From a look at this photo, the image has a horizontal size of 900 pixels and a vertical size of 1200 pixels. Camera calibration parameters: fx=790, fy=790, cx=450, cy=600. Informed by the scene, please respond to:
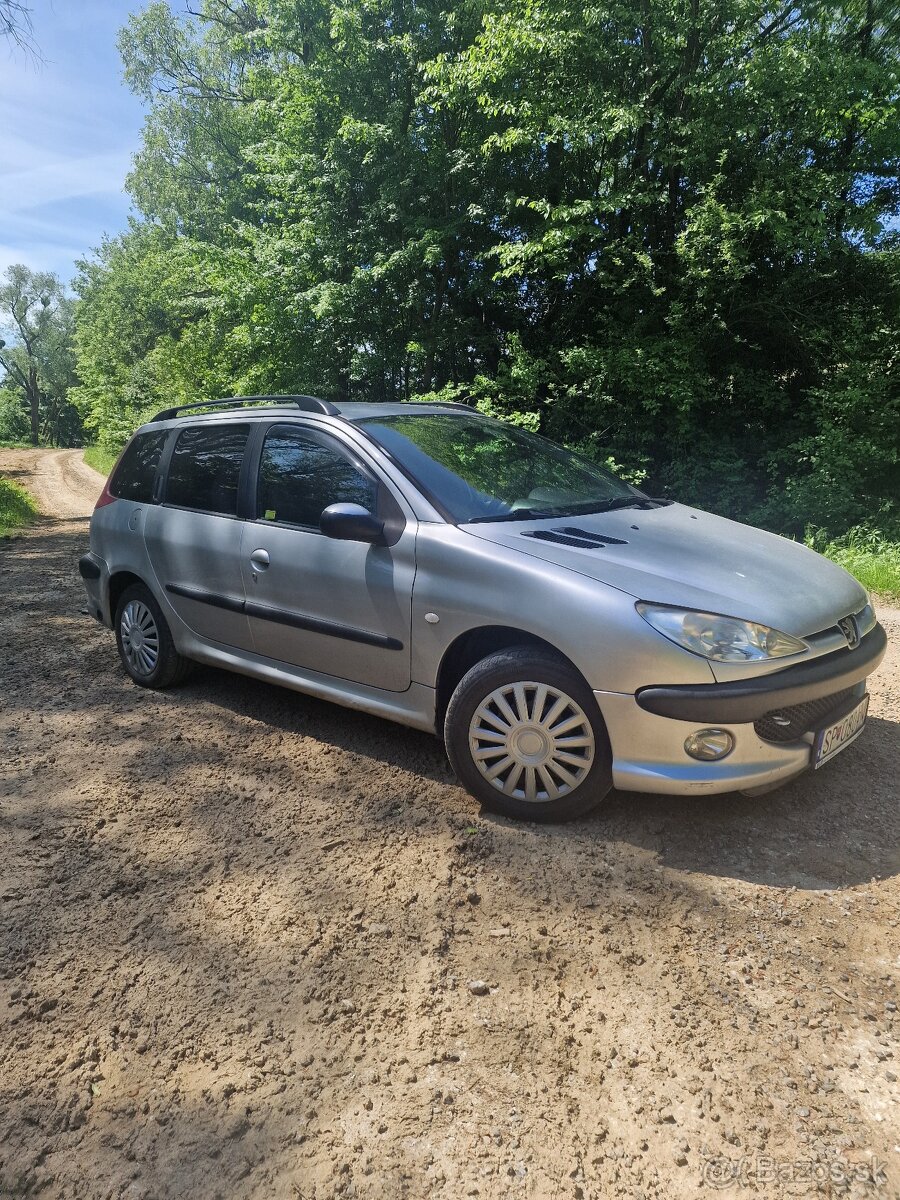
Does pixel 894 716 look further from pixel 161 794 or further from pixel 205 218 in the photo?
pixel 205 218

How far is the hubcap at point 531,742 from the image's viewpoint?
119 inches

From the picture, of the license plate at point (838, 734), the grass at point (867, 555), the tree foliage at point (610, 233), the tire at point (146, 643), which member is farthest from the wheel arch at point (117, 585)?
the tree foliage at point (610, 233)

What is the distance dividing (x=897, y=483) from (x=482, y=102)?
25.5ft

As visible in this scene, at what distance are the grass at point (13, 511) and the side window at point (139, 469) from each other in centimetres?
985

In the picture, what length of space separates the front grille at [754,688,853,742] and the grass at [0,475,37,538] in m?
13.9

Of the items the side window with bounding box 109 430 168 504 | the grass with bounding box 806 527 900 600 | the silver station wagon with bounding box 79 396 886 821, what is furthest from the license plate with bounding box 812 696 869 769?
the grass with bounding box 806 527 900 600

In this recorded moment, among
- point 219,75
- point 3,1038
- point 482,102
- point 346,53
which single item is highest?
point 219,75

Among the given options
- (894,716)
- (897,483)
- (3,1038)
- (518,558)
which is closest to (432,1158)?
(3,1038)

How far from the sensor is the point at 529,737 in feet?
Answer: 10.1

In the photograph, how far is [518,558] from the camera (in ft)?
10.3

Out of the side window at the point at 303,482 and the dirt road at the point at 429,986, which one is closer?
the dirt road at the point at 429,986

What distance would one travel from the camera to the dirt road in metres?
1.79

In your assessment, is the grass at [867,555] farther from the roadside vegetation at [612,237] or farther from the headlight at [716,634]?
the headlight at [716,634]

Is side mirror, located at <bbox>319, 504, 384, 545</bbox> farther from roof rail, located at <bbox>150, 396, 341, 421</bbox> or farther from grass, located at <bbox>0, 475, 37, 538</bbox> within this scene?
grass, located at <bbox>0, 475, 37, 538</bbox>
